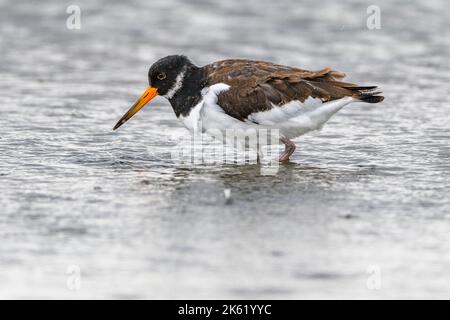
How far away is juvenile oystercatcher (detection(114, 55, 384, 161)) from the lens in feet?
26.4

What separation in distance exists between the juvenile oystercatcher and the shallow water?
422 mm

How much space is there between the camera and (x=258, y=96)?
809 centimetres

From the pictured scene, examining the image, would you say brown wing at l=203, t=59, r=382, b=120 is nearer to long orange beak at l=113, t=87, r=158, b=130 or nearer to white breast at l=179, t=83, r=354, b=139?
white breast at l=179, t=83, r=354, b=139

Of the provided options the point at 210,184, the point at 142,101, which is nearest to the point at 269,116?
the point at 210,184

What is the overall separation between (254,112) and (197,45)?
5574 mm

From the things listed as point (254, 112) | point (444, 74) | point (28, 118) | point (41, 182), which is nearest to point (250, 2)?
point (444, 74)

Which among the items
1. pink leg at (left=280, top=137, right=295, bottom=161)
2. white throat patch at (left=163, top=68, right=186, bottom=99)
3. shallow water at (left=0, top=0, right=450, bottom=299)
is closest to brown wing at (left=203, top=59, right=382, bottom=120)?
white throat patch at (left=163, top=68, right=186, bottom=99)

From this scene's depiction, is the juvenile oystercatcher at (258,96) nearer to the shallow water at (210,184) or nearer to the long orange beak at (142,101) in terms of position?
the long orange beak at (142,101)

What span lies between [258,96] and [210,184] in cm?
102

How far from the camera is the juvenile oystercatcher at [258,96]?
8055 mm

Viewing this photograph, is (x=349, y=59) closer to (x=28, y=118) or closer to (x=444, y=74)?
(x=444, y=74)

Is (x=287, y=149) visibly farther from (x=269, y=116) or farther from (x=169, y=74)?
(x=169, y=74)
